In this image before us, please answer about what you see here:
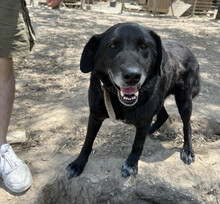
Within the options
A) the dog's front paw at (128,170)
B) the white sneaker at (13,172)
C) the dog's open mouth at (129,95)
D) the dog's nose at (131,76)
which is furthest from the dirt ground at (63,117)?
the dog's nose at (131,76)

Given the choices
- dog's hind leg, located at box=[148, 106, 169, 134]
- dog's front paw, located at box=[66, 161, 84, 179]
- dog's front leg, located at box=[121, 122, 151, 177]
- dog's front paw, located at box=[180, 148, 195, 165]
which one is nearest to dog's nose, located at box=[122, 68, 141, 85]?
dog's front leg, located at box=[121, 122, 151, 177]

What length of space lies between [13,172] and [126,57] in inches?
62.4

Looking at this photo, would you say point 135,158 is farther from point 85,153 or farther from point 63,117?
point 63,117

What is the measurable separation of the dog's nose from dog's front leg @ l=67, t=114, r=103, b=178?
28.0 inches

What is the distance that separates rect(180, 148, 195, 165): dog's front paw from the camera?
2.71 meters

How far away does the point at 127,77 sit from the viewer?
6.04ft

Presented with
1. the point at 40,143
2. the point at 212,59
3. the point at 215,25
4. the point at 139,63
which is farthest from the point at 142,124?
the point at 215,25

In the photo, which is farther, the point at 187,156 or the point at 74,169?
the point at 187,156

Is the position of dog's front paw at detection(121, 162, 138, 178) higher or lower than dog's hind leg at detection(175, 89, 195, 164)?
lower

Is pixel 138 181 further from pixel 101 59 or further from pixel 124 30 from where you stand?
pixel 124 30

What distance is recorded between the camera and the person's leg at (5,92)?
2.35m

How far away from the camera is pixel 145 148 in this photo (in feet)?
9.78

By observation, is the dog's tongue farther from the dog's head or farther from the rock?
the rock

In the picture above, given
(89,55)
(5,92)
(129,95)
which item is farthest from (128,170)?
(5,92)
